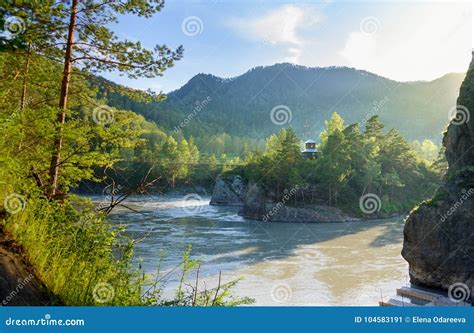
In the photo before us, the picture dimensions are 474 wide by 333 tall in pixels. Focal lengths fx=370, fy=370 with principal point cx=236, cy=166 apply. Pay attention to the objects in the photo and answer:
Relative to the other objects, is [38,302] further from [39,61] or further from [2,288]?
[39,61]

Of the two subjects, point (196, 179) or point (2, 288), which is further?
point (196, 179)

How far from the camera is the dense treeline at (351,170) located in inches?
2438

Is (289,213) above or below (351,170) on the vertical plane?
below

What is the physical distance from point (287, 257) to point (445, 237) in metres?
13.4

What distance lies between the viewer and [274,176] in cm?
6275

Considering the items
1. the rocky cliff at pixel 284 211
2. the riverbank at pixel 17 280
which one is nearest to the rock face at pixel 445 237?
the riverbank at pixel 17 280

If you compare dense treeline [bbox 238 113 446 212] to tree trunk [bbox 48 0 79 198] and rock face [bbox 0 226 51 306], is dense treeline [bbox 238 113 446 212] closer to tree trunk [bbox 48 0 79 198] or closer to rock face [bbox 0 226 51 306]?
tree trunk [bbox 48 0 79 198]

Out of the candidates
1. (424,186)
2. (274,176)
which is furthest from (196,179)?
(424,186)

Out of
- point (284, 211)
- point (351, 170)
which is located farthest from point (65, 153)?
point (351, 170)

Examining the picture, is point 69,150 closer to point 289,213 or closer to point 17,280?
point 17,280

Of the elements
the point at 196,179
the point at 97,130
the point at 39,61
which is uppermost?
the point at 39,61

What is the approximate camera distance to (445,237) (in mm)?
22328

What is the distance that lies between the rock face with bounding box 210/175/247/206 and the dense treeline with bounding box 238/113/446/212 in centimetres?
396

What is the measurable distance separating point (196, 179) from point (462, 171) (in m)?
92.0
